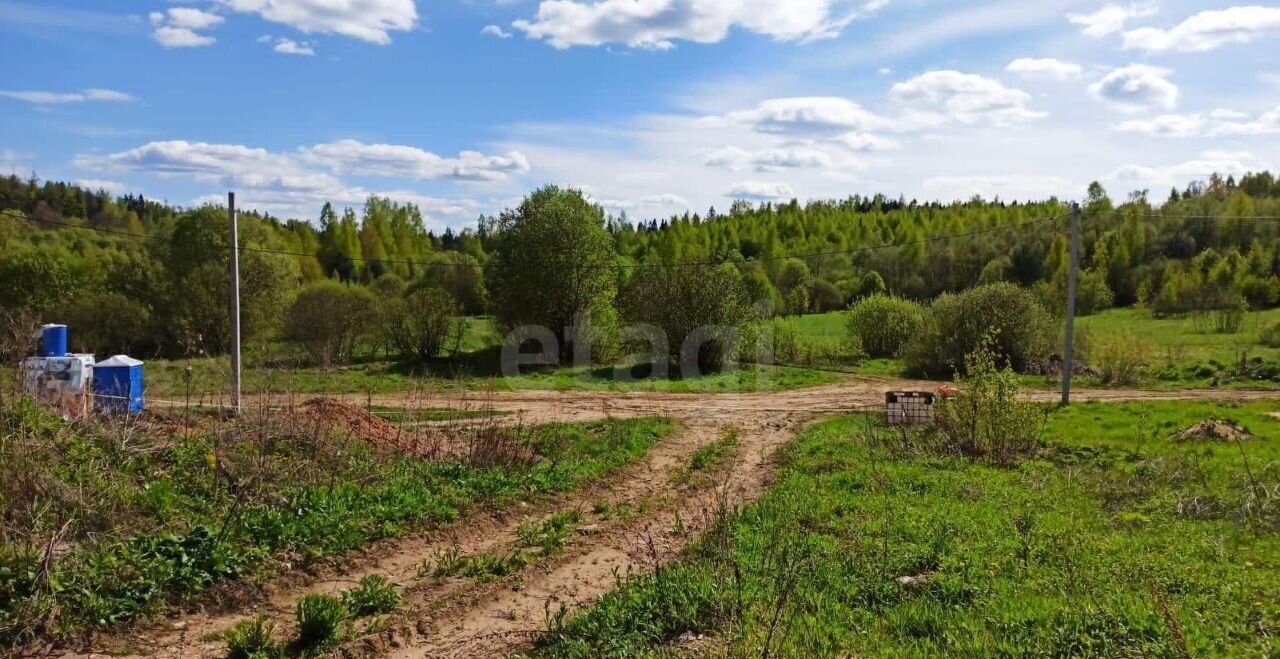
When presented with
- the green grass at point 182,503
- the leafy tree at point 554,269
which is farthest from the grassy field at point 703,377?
the green grass at point 182,503

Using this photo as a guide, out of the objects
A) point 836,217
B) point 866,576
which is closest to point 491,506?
point 866,576

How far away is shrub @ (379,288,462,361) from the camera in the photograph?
113ft

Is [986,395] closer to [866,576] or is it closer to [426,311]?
[866,576]

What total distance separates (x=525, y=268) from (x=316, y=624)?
94.9ft


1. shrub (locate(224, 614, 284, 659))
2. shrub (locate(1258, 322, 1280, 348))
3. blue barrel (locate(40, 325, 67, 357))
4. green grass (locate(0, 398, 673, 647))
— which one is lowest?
shrub (locate(224, 614, 284, 659))

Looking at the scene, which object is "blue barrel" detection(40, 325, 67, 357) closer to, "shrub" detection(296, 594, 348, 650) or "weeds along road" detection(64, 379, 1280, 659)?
"weeds along road" detection(64, 379, 1280, 659)

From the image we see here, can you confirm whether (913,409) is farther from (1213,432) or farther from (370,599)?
(370,599)

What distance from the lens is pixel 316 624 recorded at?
6137 millimetres

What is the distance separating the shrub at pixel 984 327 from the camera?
31016 mm

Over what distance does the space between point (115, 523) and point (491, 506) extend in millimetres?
4124

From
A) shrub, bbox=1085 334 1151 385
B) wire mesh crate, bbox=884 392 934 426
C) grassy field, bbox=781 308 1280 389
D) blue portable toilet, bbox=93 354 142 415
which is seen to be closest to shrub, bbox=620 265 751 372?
grassy field, bbox=781 308 1280 389

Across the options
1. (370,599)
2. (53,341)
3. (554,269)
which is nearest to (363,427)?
(53,341)

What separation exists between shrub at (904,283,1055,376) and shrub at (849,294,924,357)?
17.5ft

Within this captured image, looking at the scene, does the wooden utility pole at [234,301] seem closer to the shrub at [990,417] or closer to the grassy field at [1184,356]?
the shrub at [990,417]
